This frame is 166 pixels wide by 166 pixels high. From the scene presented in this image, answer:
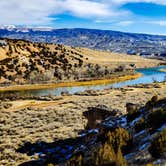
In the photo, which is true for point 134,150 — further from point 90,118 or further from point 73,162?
point 90,118

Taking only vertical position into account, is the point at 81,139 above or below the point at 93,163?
below

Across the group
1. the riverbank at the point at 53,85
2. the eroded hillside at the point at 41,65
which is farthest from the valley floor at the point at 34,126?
the eroded hillside at the point at 41,65

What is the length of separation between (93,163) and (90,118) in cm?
1618

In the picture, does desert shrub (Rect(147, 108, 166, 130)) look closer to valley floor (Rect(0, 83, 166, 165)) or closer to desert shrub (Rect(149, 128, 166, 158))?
desert shrub (Rect(149, 128, 166, 158))

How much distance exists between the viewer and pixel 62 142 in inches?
974

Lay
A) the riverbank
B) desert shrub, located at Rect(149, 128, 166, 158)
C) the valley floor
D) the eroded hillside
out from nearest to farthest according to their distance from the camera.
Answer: desert shrub, located at Rect(149, 128, 166, 158), the valley floor, the riverbank, the eroded hillside

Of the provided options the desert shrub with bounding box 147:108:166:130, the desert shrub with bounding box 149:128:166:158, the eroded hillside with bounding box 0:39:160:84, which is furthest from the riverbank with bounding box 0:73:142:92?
the desert shrub with bounding box 149:128:166:158

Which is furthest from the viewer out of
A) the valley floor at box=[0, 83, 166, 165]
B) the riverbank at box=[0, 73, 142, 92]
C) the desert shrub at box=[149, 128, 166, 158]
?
the riverbank at box=[0, 73, 142, 92]

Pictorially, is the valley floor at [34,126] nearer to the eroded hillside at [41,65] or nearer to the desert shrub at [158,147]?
the desert shrub at [158,147]

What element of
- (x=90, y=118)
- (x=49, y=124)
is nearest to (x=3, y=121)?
(x=49, y=124)

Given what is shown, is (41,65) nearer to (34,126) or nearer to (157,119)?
(34,126)

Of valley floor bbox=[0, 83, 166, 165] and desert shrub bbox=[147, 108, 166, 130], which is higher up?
desert shrub bbox=[147, 108, 166, 130]

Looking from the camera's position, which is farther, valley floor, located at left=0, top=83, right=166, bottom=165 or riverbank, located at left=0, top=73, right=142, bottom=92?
riverbank, located at left=0, top=73, right=142, bottom=92

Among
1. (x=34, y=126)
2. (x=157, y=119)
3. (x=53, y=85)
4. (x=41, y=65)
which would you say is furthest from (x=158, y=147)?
(x=41, y=65)
